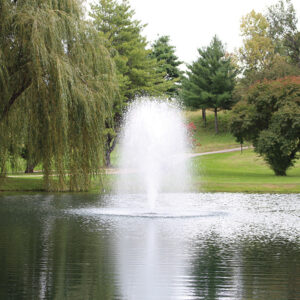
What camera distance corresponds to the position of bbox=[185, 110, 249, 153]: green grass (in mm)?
52016

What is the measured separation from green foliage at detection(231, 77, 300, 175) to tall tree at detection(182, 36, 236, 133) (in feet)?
75.2

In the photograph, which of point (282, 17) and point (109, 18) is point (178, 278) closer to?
point (109, 18)

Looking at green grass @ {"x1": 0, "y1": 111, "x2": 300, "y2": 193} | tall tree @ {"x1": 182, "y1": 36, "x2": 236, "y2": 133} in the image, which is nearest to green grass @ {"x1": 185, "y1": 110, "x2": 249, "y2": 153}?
Answer: green grass @ {"x1": 0, "y1": 111, "x2": 300, "y2": 193}

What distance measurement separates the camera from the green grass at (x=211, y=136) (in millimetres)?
52016

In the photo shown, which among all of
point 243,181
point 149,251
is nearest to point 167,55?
point 243,181

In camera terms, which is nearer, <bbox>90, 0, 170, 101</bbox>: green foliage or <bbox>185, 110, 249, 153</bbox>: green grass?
<bbox>90, 0, 170, 101</bbox>: green foliage

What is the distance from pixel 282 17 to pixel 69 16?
5167 centimetres

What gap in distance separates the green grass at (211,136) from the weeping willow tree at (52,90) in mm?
33601

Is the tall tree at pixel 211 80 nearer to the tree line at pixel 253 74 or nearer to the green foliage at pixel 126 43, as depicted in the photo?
the tree line at pixel 253 74

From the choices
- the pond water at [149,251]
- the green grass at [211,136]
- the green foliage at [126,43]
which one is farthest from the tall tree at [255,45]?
the pond water at [149,251]

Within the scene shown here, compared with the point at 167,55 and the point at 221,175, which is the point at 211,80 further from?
the point at 221,175

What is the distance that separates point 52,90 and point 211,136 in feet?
144

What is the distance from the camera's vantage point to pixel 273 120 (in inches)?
1159

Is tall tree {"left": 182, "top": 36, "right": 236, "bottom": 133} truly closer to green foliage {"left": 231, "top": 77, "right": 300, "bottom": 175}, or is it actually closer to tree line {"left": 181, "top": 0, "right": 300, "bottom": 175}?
tree line {"left": 181, "top": 0, "right": 300, "bottom": 175}
